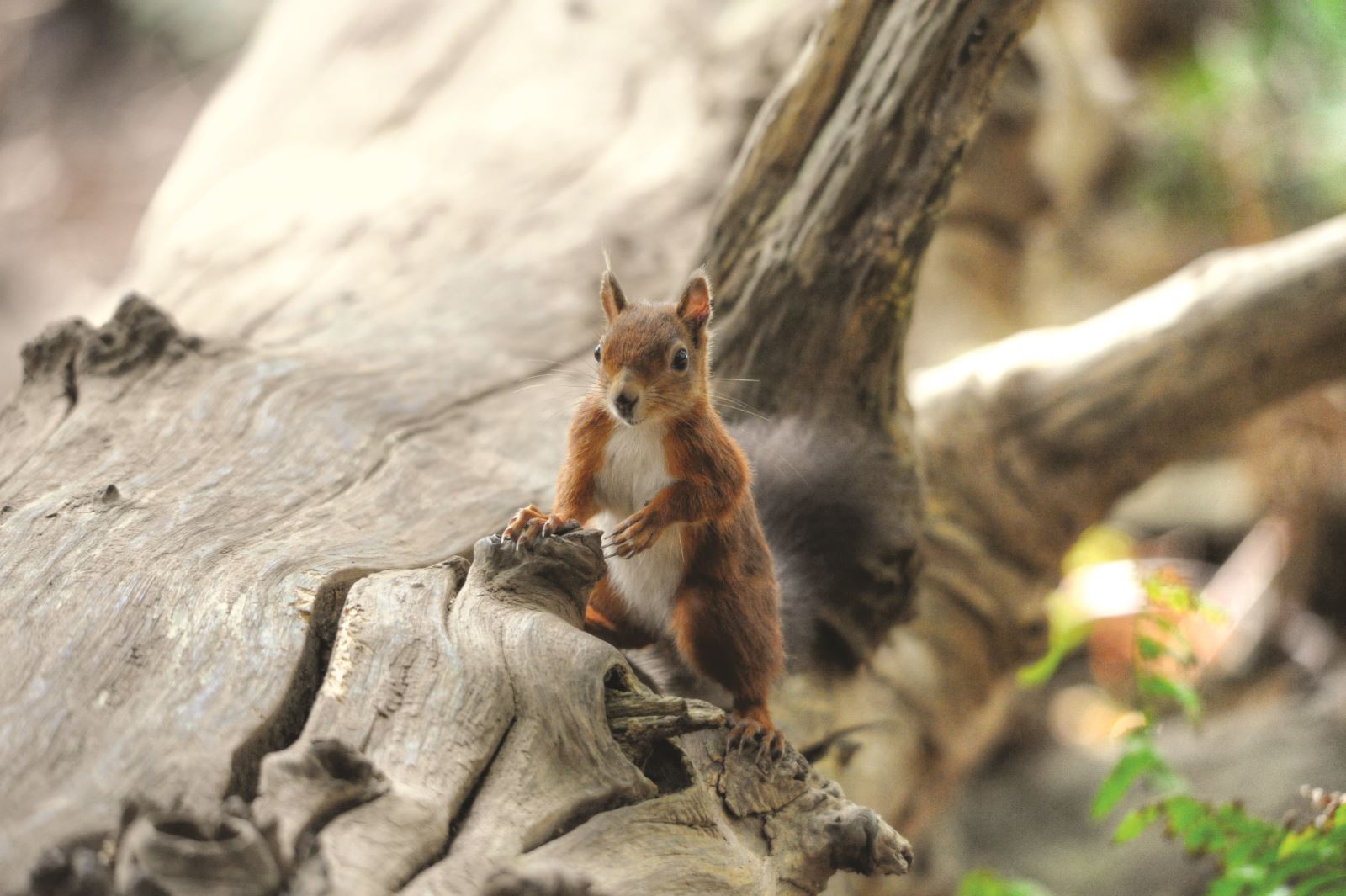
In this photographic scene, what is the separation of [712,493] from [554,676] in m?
0.53

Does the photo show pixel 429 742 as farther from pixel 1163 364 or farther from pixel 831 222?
pixel 1163 364

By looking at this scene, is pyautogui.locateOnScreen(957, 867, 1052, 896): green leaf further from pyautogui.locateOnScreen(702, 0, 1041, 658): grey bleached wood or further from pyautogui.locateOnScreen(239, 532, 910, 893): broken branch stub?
pyautogui.locateOnScreen(239, 532, 910, 893): broken branch stub

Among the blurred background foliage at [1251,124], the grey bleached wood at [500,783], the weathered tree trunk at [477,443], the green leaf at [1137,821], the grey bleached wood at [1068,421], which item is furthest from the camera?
the blurred background foliage at [1251,124]

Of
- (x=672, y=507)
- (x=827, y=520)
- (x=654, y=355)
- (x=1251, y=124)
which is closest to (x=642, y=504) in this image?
(x=672, y=507)

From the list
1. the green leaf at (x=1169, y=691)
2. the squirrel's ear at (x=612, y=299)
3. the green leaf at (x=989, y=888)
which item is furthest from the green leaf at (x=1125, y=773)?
the squirrel's ear at (x=612, y=299)

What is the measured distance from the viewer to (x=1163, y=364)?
3266 millimetres

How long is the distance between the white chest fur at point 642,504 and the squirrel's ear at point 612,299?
0.25m

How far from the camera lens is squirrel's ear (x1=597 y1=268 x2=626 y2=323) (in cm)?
221

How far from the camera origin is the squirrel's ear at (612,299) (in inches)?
86.8

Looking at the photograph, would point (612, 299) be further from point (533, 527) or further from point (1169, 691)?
point (1169, 691)

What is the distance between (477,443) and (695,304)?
74 cm

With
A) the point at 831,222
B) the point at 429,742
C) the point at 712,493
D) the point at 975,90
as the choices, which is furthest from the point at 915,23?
the point at 429,742

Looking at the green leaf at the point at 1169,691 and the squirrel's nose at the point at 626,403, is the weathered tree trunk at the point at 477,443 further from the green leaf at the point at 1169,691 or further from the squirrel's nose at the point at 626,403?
the green leaf at the point at 1169,691

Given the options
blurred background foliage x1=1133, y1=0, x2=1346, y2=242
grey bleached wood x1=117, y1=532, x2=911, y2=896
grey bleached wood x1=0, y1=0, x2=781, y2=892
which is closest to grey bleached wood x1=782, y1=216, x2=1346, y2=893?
grey bleached wood x1=0, y1=0, x2=781, y2=892
